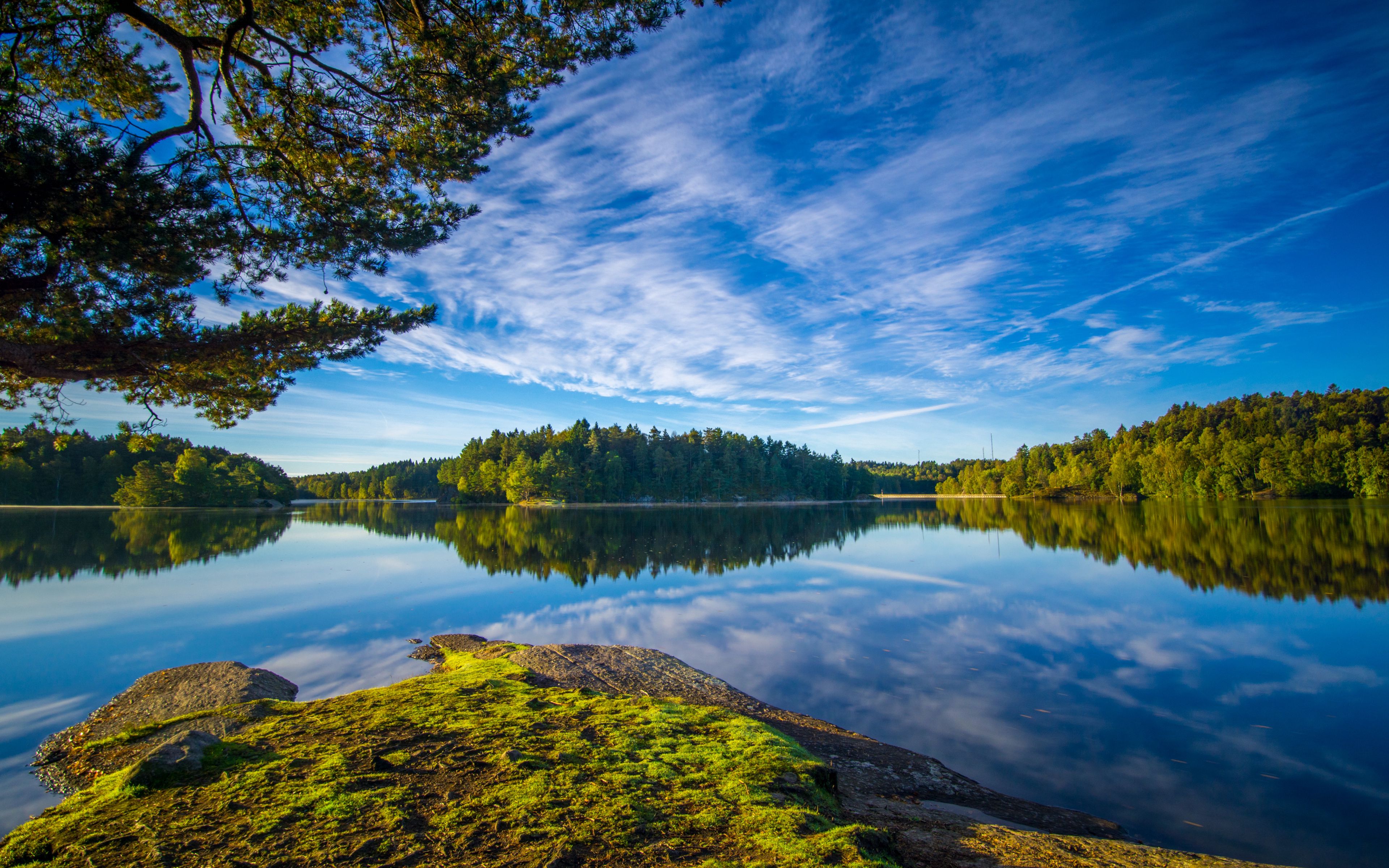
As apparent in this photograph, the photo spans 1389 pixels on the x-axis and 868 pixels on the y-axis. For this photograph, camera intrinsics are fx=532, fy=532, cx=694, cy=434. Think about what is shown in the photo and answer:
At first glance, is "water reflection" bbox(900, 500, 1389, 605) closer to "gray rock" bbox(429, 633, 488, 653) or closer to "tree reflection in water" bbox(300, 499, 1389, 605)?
"tree reflection in water" bbox(300, 499, 1389, 605)

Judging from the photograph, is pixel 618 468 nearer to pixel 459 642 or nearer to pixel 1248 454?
pixel 459 642

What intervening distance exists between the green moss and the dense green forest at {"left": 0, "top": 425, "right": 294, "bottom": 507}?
106 meters

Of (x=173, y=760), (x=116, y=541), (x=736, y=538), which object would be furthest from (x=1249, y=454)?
(x=116, y=541)

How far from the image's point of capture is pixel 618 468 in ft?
348

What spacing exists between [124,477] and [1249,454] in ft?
571

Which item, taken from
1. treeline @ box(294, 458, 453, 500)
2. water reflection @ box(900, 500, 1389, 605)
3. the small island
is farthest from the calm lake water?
treeline @ box(294, 458, 453, 500)

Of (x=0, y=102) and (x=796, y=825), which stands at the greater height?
(x=0, y=102)

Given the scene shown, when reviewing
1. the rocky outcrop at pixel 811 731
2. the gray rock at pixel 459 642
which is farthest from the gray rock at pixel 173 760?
the gray rock at pixel 459 642

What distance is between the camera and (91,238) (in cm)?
736

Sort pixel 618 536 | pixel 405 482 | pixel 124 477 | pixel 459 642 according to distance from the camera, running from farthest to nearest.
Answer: pixel 405 482
pixel 124 477
pixel 618 536
pixel 459 642

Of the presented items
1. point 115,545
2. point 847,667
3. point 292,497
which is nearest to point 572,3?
point 847,667

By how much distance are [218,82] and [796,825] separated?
12.1 meters

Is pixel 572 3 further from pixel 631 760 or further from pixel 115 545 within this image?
pixel 115 545

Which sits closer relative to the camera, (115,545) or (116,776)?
(116,776)
